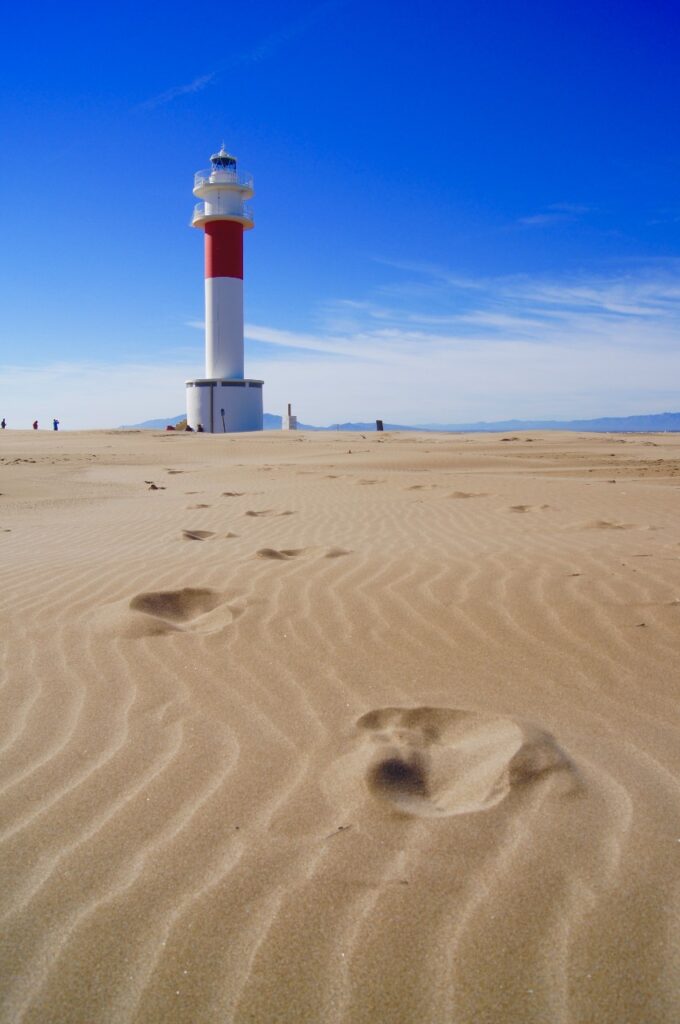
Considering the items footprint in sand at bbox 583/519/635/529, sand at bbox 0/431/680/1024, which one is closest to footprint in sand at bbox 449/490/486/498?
footprint in sand at bbox 583/519/635/529

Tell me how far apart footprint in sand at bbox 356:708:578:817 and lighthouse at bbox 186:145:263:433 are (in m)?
30.2

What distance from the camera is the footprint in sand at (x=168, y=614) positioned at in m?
4.08

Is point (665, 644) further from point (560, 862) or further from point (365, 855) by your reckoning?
point (365, 855)

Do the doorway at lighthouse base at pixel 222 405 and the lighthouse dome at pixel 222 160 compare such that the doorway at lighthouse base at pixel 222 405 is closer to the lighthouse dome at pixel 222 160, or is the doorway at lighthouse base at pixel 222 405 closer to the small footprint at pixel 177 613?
the lighthouse dome at pixel 222 160

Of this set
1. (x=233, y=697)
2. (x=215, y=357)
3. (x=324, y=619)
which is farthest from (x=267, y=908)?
(x=215, y=357)

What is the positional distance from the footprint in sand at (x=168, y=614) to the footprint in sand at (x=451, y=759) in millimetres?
1430

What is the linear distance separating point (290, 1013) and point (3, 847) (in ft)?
3.26

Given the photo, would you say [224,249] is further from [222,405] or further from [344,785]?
[344,785]

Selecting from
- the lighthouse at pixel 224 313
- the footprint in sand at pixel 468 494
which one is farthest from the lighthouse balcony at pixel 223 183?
the footprint in sand at pixel 468 494

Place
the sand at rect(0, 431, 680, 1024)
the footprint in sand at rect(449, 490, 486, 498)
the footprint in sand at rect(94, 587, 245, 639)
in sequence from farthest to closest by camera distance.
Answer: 1. the footprint in sand at rect(449, 490, 486, 498)
2. the footprint in sand at rect(94, 587, 245, 639)
3. the sand at rect(0, 431, 680, 1024)

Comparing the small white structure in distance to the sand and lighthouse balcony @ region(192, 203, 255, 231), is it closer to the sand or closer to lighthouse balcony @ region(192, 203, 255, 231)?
lighthouse balcony @ region(192, 203, 255, 231)

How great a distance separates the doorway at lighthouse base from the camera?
3253 centimetres

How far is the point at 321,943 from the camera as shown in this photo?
1.79 metres

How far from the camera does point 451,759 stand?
8.73 feet
